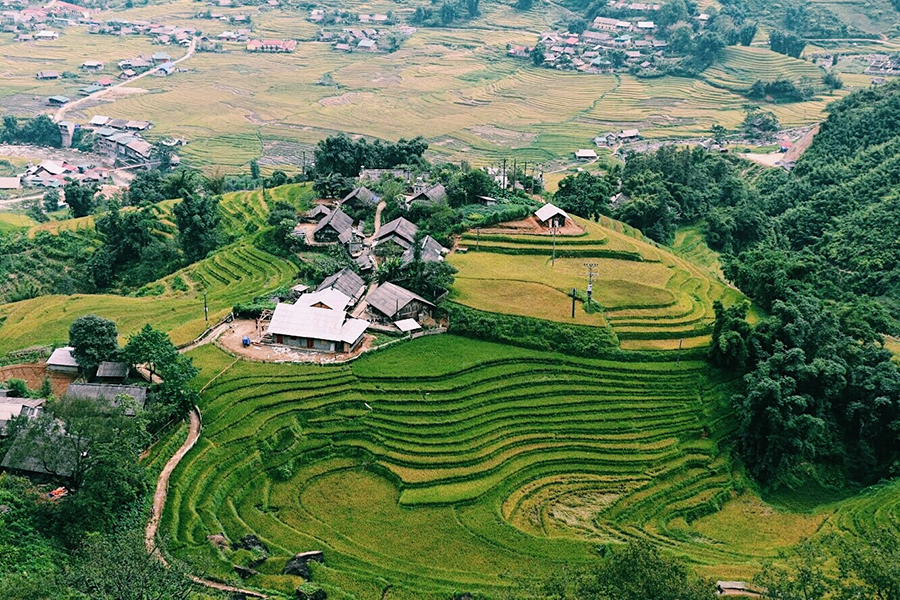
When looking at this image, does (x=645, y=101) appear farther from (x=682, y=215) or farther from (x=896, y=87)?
(x=682, y=215)

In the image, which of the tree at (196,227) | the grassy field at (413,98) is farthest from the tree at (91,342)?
the grassy field at (413,98)

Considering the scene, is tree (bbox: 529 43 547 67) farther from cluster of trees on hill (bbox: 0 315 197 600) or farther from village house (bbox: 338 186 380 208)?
cluster of trees on hill (bbox: 0 315 197 600)

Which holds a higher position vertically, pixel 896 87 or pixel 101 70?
pixel 896 87

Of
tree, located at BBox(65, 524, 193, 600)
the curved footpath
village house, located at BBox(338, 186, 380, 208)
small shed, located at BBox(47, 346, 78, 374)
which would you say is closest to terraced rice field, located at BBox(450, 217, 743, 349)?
village house, located at BBox(338, 186, 380, 208)

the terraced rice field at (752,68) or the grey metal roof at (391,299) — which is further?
the terraced rice field at (752,68)

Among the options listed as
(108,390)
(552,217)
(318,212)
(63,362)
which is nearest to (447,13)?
(318,212)

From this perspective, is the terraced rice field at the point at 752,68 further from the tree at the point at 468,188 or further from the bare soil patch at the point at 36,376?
the bare soil patch at the point at 36,376

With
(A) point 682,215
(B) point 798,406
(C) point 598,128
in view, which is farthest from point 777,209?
(B) point 798,406
